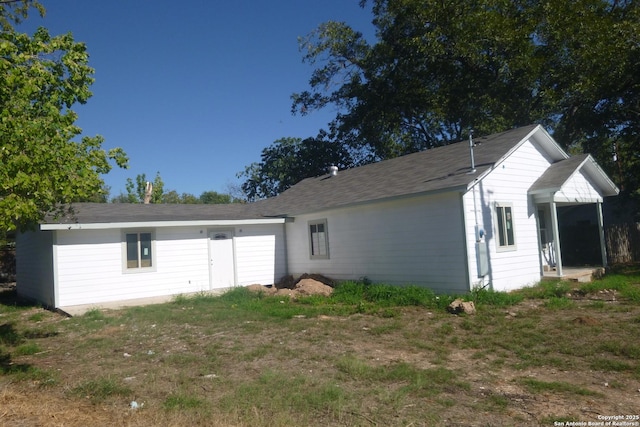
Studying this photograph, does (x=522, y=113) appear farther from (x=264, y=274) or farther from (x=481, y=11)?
(x=264, y=274)

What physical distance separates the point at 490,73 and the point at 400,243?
14898 mm

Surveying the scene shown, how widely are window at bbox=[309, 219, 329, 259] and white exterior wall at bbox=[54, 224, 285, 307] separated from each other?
5.67 feet

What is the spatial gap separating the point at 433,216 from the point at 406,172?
11.0 feet

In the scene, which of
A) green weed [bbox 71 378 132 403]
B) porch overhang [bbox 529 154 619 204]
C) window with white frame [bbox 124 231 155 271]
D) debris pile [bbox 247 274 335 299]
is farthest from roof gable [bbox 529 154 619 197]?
green weed [bbox 71 378 132 403]

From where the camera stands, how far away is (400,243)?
13852 mm

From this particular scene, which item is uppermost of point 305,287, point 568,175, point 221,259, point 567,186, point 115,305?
point 568,175

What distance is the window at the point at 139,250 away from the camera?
15188 mm

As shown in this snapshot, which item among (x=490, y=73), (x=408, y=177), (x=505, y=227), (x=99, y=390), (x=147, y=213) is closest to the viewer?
(x=99, y=390)

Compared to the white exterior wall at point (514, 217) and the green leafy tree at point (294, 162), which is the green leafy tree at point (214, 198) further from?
the white exterior wall at point (514, 217)

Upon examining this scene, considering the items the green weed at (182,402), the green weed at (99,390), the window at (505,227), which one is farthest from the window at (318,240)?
the green weed at (182,402)

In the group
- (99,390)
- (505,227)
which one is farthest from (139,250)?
(505,227)

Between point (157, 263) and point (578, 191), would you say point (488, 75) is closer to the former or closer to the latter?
point (578, 191)

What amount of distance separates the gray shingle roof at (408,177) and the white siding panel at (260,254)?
1082mm

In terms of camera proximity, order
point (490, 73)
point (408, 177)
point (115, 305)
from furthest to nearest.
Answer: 1. point (490, 73)
2. point (408, 177)
3. point (115, 305)
